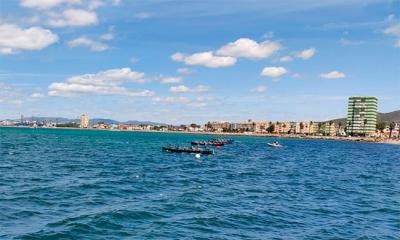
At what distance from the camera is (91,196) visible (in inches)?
1581

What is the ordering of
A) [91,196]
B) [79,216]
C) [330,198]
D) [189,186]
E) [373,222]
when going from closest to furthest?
[79,216] → [373,222] → [91,196] → [330,198] → [189,186]

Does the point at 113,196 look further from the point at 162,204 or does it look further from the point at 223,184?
the point at 223,184

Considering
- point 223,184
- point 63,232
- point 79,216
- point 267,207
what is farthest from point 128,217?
point 223,184

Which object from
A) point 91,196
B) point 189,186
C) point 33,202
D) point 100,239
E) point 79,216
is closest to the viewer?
point 100,239

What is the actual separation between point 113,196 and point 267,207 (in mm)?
13356

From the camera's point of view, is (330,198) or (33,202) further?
(330,198)

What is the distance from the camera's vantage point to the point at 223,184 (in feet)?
171

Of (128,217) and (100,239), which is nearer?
(100,239)

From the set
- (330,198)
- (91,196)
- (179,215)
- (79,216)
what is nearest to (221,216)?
(179,215)

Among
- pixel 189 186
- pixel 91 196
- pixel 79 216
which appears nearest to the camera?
pixel 79 216

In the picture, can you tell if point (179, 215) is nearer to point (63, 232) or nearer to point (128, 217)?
point (128, 217)

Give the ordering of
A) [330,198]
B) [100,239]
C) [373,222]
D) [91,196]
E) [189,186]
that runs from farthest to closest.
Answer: [189,186]
[330,198]
[91,196]
[373,222]
[100,239]

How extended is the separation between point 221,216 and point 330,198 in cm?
1565

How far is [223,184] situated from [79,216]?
23040 mm
